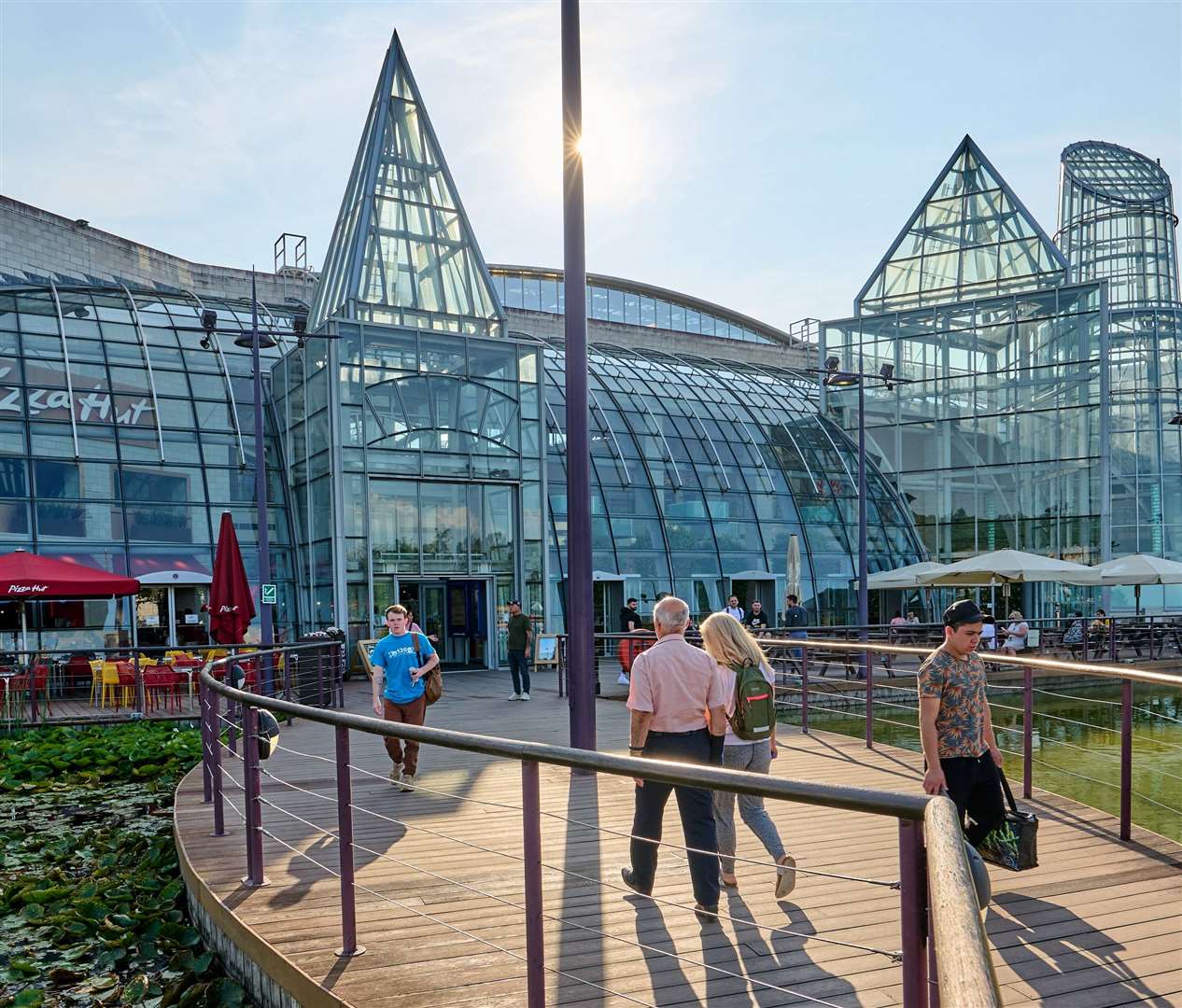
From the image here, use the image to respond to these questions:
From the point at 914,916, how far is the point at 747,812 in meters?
3.97

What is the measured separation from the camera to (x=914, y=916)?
262 centimetres

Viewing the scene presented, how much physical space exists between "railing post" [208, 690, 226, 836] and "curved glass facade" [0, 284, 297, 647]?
67.1ft

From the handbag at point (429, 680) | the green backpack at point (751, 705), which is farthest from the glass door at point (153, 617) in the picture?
the green backpack at point (751, 705)

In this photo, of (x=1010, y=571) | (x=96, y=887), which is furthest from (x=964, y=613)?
(x=1010, y=571)

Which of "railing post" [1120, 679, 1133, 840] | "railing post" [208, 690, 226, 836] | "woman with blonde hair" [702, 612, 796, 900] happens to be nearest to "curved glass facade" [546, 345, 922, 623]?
"railing post" [208, 690, 226, 836]

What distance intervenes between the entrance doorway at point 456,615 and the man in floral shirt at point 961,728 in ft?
75.0

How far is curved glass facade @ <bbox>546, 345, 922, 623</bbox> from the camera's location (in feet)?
115

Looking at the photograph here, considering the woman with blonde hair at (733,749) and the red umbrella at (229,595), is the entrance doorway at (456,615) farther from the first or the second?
the woman with blonde hair at (733,749)

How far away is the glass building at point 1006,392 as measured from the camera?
3844 cm

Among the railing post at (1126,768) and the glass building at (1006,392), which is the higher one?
the glass building at (1006,392)

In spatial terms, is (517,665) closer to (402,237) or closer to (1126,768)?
(1126,768)

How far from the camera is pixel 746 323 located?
6650 centimetres

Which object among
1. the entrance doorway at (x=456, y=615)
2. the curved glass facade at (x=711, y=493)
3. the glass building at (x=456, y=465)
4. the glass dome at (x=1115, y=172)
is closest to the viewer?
the glass building at (x=456, y=465)

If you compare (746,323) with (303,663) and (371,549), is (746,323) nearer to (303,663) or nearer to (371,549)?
(371,549)
